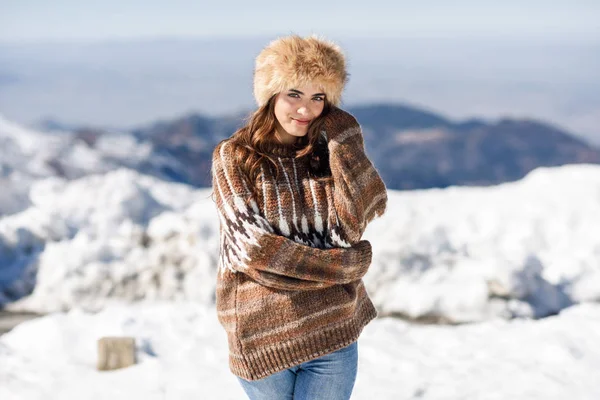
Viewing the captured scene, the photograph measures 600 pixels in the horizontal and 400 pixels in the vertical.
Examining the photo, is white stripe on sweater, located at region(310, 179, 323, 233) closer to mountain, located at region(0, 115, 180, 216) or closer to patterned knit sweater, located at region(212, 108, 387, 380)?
patterned knit sweater, located at region(212, 108, 387, 380)

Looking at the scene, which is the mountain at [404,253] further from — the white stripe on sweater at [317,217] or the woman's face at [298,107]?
the woman's face at [298,107]

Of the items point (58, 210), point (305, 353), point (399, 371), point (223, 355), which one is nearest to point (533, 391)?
point (399, 371)

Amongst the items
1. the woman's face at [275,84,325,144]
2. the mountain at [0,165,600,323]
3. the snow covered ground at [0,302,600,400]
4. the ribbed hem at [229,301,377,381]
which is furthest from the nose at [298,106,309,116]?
the mountain at [0,165,600,323]

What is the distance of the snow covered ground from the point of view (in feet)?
14.0

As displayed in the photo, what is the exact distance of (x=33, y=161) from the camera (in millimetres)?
10148

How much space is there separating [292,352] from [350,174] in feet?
1.98

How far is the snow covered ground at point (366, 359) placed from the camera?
4.28m

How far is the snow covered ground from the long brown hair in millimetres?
2218

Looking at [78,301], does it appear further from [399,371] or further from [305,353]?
[305,353]

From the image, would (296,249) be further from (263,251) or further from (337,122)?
(337,122)

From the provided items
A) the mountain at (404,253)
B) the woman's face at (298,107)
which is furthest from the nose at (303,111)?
the mountain at (404,253)

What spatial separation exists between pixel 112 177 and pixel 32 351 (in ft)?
12.4

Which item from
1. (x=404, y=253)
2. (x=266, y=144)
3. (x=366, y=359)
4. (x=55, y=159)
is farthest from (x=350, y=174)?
(x=55, y=159)

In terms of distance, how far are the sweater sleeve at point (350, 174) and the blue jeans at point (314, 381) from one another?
0.41 metres
